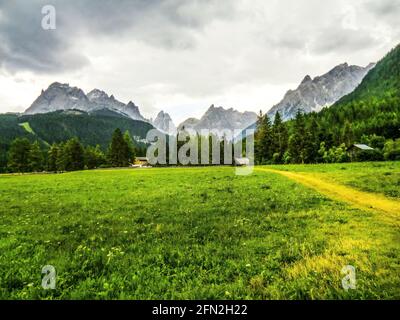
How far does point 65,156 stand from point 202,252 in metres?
98.9

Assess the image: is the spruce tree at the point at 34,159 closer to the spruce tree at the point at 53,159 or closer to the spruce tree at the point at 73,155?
the spruce tree at the point at 53,159

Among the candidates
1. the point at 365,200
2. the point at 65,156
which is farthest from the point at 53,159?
the point at 365,200

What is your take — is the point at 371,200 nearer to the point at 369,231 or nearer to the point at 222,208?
the point at 369,231

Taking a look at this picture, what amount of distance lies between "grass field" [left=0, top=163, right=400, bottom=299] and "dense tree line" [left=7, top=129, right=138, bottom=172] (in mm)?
86778

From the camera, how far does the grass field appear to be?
725cm

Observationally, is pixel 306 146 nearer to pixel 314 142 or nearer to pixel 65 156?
pixel 314 142

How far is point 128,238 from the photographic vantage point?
11.8 meters

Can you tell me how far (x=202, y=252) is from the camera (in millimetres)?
10125

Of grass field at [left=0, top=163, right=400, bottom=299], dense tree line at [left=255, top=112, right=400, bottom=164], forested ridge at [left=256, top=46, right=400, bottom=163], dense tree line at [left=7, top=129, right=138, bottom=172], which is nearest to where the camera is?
grass field at [left=0, top=163, right=400, bottom=299]

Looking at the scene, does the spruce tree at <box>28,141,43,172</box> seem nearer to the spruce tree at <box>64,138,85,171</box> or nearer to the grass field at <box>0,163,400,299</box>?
the spruce tree at <box>64,138,85,171</box>

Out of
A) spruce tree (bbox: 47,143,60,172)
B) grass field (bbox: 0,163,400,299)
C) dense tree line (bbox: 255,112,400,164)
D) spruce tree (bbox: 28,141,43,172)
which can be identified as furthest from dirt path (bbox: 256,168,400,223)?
spruce tree (bbox: 47,143,60,172)

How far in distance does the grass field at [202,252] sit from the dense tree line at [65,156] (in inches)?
3416

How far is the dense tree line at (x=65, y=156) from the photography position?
9712 centimetres
